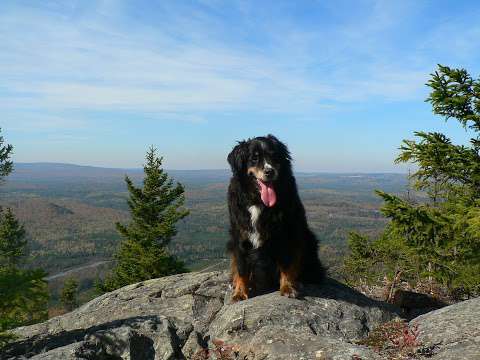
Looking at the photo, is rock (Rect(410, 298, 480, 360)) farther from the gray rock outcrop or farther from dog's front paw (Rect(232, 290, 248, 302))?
dog's front paw (Rect(232, 290, 248, 302))

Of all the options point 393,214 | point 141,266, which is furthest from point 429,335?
point 141,266

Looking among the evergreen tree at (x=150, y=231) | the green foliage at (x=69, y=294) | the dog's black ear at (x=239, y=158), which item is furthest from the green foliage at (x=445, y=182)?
the green foliage at (x=69, y=294)

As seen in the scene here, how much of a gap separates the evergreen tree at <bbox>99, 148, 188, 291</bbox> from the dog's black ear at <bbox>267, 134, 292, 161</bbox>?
1766cm

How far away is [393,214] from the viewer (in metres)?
7.01

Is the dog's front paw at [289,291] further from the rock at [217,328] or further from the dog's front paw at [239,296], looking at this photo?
the dog's front paw at [239,296]

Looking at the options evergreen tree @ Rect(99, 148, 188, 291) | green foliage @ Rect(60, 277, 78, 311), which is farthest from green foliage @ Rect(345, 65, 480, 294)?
green foliage @ Rect(60, 277, 78, 311)

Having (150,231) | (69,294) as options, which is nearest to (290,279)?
(150,231)

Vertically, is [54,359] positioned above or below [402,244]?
below

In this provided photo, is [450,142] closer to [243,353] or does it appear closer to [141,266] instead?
[243,353]

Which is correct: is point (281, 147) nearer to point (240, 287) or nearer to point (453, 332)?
point (240, 287)

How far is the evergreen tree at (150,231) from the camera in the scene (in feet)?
77.4

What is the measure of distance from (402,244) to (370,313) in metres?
1.47

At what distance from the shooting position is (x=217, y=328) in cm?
666

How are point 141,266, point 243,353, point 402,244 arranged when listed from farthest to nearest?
point 141,266
point 402,244
point 243,353
